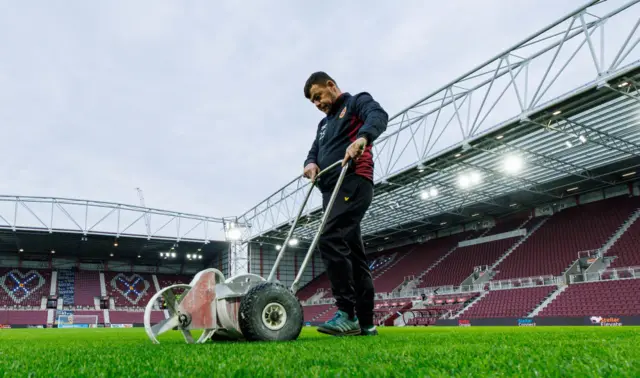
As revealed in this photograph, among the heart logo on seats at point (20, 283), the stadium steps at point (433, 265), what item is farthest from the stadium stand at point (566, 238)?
the heart logo on seats at point (20, 283)

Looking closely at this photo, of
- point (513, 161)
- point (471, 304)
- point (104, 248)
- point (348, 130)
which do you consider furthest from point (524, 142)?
point (104, 248)

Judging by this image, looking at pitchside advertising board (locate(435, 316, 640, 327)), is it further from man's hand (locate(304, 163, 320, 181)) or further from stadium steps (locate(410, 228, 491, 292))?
man's hand (locate(304, 163, 320, 181))

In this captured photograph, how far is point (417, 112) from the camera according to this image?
16.2 metres

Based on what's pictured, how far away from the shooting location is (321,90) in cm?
345

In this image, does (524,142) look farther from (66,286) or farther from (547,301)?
(66,286)

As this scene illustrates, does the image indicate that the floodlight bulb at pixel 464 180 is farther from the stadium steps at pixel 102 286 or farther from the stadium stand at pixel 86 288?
the stadium steps at pixel 102 286

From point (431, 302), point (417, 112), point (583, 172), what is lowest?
point (431, 302)

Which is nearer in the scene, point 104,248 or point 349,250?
point 349,250

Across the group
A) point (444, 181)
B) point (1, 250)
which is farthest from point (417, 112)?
point (1, 250)

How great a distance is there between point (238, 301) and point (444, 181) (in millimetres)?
18814

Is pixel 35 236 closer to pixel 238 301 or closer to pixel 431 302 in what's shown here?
pixel 431 302

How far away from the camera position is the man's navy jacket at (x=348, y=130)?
122 inches

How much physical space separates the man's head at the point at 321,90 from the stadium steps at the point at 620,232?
20.8 meters

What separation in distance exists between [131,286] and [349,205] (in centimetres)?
4062
